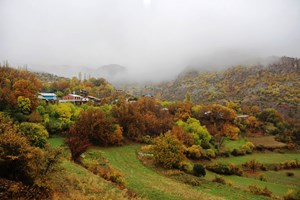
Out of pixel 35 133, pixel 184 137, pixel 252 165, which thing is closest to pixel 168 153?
pixel 35 133

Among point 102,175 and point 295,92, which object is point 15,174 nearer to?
point 102,175

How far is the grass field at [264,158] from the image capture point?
5691 cm

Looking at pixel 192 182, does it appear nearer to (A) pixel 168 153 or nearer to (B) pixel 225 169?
(A) pixel 168 153

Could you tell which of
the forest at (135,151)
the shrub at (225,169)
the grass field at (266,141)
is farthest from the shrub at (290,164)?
the shrub at (225,169)

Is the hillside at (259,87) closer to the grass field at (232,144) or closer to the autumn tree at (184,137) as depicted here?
the grass field at (232,144)

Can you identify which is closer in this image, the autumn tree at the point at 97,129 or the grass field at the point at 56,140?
the grass field at the point at 56,140

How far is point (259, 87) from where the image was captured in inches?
6412

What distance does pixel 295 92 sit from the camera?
463 feet

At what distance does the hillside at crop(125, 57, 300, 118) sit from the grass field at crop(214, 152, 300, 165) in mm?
54335

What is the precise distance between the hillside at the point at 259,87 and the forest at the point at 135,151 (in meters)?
20.0

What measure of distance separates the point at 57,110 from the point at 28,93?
6.72m

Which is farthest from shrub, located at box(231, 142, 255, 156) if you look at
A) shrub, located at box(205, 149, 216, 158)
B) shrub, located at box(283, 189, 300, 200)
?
shrub, located at box(283, 189, 300, 200)

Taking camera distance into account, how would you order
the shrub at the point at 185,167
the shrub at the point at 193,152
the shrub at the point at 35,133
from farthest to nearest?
1. the shrub at the point at 193,152
2. the shrub at the point at 185,167
3. the shrub at the point at 35,133

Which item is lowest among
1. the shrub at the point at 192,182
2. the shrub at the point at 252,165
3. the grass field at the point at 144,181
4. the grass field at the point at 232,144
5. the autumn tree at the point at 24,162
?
the shrub at the point at 252,165
